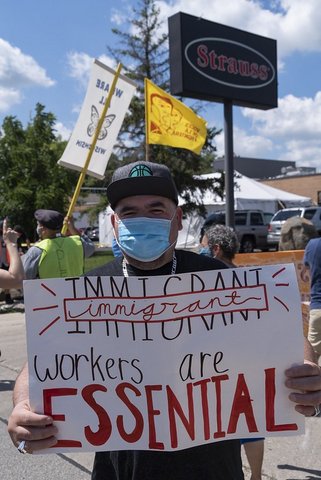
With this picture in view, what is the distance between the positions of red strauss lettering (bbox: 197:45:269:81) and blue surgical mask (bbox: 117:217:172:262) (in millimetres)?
10081

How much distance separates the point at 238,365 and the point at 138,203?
674 mm

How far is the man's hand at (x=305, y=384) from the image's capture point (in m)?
1.58

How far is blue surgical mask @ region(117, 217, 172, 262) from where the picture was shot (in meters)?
1.82

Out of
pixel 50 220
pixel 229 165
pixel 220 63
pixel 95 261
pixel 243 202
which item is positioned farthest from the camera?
pixel 243 202

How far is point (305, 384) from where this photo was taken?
1.58 metres

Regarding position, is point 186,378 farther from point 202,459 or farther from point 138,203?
point 138,203

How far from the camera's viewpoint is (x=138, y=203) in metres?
1.90

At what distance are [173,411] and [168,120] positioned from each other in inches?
327

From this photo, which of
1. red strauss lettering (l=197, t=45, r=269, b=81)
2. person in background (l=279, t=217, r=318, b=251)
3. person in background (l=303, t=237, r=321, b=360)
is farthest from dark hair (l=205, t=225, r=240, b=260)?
red strauss lettering (l=197, t=45, r=269, b=81)

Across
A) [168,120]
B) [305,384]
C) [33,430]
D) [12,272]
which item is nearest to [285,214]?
[168,120]

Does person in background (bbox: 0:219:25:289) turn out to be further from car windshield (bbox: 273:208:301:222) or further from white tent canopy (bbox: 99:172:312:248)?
white tent canopy (bbox: 99:172:312:248)

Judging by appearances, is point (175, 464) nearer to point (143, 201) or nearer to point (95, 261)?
point (143, 201)

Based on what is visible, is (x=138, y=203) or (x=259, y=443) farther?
(x=259, y=443)

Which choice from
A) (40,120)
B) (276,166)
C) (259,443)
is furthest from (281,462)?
(276,166)
